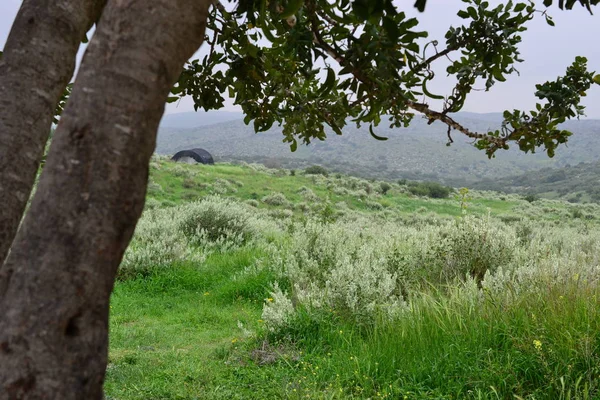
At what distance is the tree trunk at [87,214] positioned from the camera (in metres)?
0.98

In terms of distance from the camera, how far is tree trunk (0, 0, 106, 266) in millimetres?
1656

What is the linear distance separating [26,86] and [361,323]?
460 cm

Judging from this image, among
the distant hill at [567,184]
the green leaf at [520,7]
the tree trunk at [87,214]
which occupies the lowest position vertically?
the distant hill at [567,184]

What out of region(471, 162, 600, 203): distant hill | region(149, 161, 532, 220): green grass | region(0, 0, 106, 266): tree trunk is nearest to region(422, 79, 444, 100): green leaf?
region(0, 0, 106, 266): tree trunk

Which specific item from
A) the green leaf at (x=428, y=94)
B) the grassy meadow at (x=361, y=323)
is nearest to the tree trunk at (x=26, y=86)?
the green leaf at (x=428, y=94)

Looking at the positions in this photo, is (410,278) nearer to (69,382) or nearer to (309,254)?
(309,254)

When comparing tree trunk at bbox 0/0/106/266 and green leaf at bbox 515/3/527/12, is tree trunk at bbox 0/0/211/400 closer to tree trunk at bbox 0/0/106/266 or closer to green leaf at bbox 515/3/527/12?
tree trunk at bbox 0/0/106/266

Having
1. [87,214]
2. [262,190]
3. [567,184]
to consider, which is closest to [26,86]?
[87,214]

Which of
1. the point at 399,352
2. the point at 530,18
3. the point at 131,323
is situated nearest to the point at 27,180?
the point at 530,18

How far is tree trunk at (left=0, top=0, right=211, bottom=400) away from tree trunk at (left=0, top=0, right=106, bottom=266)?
27.1 inches

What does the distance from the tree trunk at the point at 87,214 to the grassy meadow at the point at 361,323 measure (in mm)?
3417

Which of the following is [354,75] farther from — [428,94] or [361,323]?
[361,323]

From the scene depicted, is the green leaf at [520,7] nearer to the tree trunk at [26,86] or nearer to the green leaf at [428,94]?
the green leaf at [428,94]

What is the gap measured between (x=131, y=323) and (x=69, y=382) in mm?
6986
